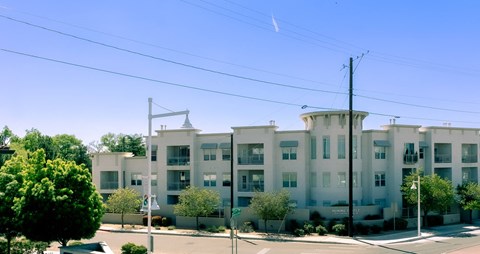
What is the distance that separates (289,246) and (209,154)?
18059 millimetres

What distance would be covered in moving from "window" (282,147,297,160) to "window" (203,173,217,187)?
7951 millimetres

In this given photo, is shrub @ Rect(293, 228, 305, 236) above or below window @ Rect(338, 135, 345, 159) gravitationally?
below

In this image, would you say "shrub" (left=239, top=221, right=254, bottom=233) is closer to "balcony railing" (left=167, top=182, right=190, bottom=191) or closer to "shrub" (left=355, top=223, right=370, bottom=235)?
"shrub" (left=355, top=223, right=370, bottom=235)

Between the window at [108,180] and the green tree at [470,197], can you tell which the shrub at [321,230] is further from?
the window at [108,180]

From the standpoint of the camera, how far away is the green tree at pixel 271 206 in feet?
131

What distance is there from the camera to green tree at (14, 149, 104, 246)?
2377 cm

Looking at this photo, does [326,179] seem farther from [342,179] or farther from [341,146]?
[341,146]

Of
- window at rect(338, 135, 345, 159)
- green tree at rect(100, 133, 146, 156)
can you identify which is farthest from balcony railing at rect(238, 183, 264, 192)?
green tree at rect(100, 133, 146, 156)

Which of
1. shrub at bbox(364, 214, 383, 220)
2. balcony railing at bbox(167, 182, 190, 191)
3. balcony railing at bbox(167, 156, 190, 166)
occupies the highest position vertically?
balcony railing at bbox(167, 156, 190, 166)

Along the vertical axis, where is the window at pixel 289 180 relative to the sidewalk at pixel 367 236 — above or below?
above

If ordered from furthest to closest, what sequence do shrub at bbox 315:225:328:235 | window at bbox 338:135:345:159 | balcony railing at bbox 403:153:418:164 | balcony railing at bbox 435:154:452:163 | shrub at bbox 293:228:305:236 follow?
balcony railing at bbox 435:154:452:163, balcony railing at bbox 403:153:418:164, window at bbox 338:135:345:159, shrub at bbox 315:225:328:235, shrub at bbox 293:228:305:236

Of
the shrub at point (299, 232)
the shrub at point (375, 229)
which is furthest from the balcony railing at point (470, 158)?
the shrub at point (299, 232)

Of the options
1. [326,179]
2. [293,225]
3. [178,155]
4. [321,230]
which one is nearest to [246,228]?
[293,225]

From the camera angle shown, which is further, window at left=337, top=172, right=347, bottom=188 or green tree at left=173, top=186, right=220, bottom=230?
window at left=337, top=172, right=347, bottom=188
